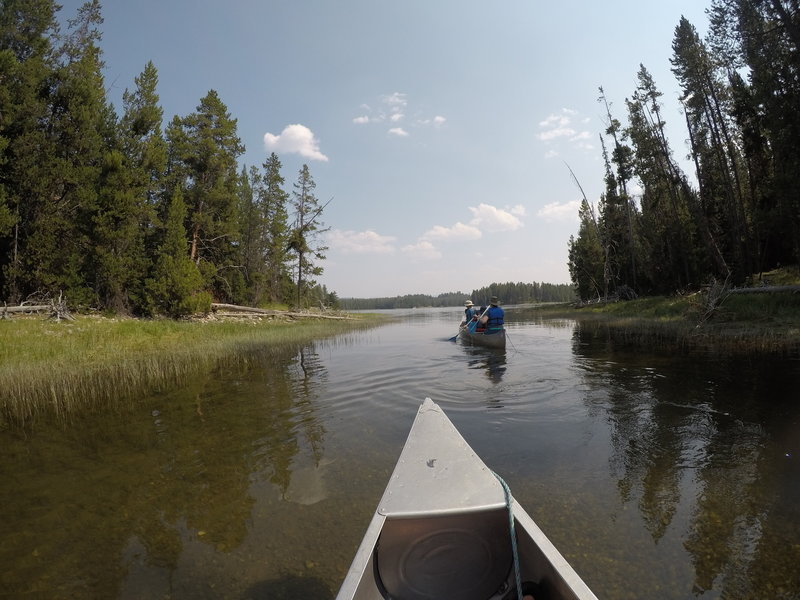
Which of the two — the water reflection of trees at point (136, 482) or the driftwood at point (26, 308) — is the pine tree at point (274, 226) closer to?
the driftwood at point (26, 308)

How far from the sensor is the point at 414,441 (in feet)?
13.5

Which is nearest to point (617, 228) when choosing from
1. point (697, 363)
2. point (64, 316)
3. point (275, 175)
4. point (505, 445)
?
point (697, 363)

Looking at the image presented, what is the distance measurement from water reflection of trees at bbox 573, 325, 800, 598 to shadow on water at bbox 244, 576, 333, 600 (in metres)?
3.02

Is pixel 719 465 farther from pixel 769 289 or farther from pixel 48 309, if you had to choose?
pixel 48 309

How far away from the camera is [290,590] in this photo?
3.28 metres

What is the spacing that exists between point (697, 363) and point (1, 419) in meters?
18.2

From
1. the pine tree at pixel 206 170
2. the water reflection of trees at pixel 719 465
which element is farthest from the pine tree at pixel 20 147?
the water reflection of trees at pixel 719 465

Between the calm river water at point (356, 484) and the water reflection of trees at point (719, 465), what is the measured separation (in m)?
0.02

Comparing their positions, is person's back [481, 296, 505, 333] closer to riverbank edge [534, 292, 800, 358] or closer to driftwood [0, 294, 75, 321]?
riverbank edge [534, 292, 800, 358]

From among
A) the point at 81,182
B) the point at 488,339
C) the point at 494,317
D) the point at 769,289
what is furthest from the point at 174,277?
the point at 769,289

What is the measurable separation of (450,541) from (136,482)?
15.5ft

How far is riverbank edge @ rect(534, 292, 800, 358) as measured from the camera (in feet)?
46.3

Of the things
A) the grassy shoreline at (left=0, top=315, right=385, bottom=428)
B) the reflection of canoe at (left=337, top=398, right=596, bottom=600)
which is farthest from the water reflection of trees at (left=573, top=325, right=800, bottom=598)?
the grassy shoreline at (left=0, top=315, right=385, bottom=428)

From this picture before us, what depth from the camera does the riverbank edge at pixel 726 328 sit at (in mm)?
14117
